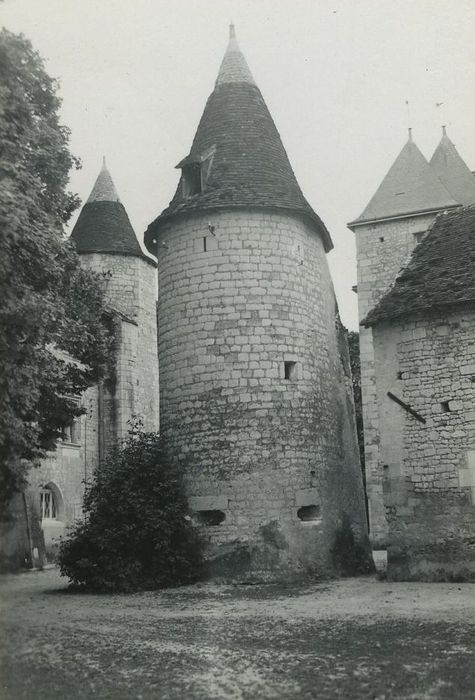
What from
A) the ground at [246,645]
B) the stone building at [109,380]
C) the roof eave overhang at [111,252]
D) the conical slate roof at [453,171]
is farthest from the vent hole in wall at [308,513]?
the roof eave overhang at [111,252]

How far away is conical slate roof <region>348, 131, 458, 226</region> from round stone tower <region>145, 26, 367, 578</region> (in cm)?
730

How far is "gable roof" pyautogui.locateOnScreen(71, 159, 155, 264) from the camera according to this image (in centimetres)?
2530

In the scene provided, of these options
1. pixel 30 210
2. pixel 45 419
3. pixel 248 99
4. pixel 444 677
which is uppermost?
pixel 248 99

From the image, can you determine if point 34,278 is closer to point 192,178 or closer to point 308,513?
point 192,178

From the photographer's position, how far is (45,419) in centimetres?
1152

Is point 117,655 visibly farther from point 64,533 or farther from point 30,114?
point 64,533

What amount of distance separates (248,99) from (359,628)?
1147 cm

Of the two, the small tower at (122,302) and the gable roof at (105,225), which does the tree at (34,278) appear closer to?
the small tower at (122,302)

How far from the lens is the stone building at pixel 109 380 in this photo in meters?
20.8

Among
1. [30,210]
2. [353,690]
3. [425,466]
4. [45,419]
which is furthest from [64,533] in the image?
[353,690]

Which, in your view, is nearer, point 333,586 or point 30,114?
point 30,114

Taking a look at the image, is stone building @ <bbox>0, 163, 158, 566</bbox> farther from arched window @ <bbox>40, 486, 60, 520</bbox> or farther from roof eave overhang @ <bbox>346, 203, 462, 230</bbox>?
roof eave overhang @ <bbox>346, 203, 462, 230</bbox>

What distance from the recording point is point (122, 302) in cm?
2523

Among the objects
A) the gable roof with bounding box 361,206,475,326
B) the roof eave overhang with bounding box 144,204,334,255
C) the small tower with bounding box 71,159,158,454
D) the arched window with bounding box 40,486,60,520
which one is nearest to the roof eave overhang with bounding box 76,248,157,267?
the small tower with bounding box 71,159,158,454
